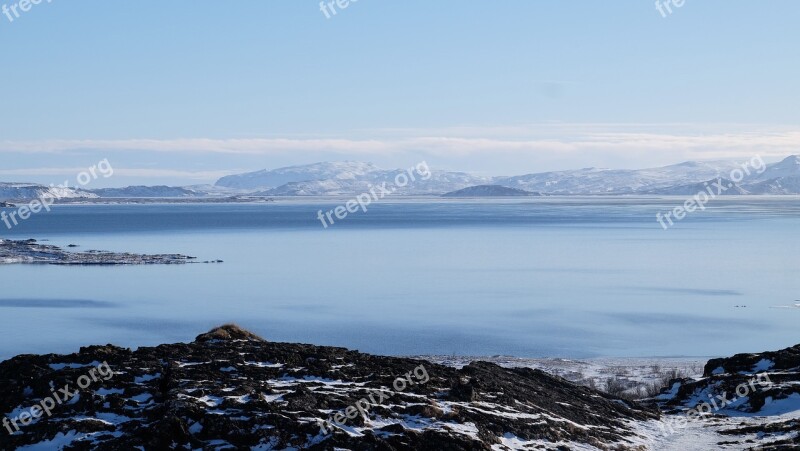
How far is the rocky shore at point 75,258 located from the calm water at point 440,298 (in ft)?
12.4

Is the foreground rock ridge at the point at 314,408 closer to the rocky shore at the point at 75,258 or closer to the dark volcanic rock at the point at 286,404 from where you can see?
the dark volcanic rock at the point at 286,404

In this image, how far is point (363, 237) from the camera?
120 metres

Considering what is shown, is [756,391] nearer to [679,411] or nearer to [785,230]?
[679,411]

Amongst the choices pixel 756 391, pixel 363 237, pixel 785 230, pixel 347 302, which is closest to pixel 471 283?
pixel 347 302

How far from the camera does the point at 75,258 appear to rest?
81812 millimetres

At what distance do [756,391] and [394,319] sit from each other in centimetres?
2502

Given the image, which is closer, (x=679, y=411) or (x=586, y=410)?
(x=586, y=410)
